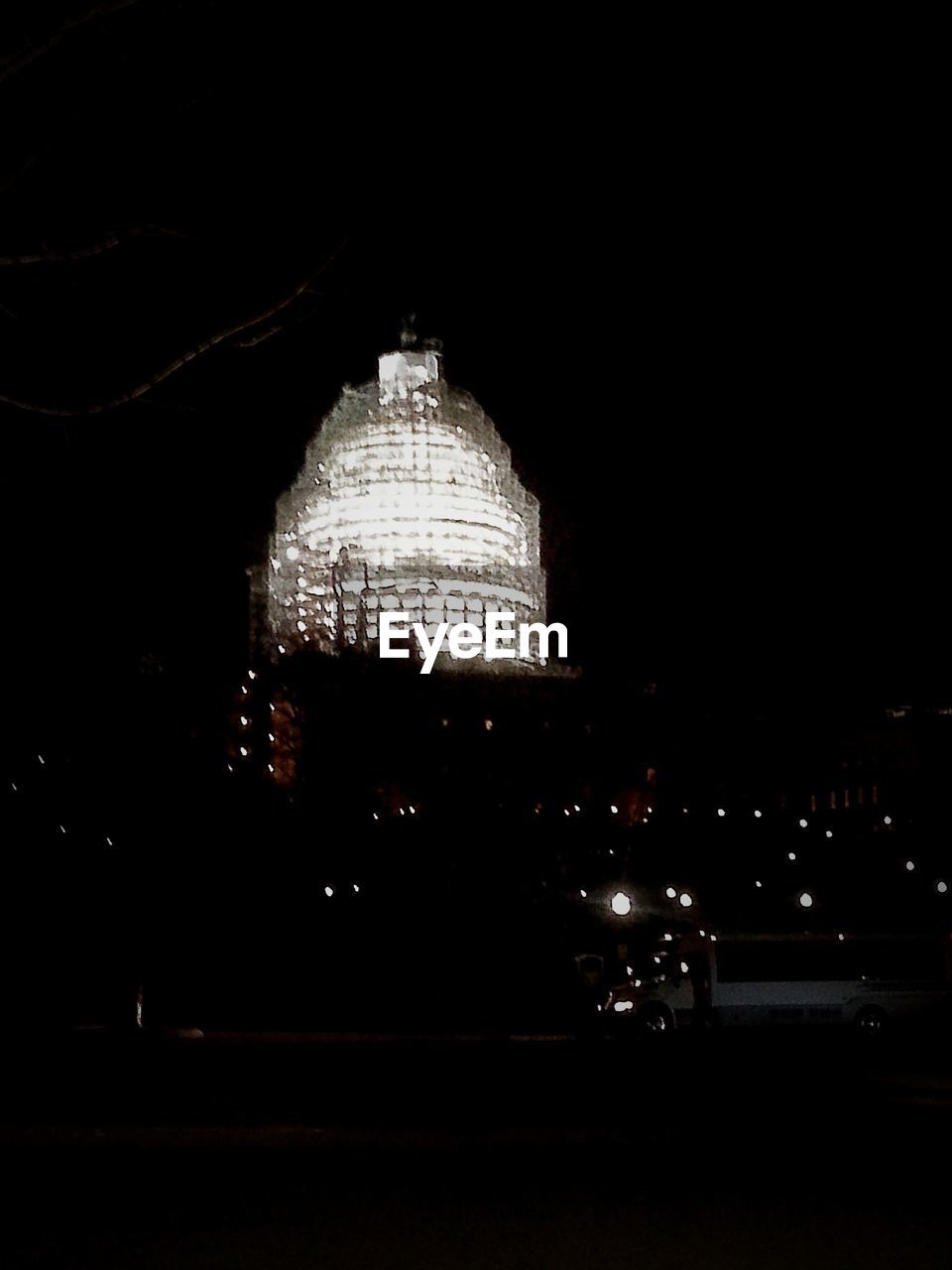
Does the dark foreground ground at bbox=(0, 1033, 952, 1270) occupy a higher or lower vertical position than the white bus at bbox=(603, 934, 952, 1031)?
lower

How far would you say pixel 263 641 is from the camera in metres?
54.6

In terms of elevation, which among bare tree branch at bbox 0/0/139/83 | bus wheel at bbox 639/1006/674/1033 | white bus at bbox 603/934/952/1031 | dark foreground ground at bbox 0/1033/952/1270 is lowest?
dark foreground ground at bbox 0/1033/952/1270

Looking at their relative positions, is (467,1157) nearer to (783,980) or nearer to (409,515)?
(783,980)

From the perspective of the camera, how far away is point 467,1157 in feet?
36.3

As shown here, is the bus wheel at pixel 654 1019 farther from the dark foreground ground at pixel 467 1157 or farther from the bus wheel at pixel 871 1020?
the dark foreground ground at pixel 467 1157

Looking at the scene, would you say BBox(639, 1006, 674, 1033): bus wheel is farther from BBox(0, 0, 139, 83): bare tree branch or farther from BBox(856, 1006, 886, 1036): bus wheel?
BBox(0, 0, 139, 83): bare tree branch

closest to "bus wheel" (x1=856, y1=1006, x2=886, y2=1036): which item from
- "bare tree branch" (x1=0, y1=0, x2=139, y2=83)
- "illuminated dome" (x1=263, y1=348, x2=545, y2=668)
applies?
"bare tree branch" (x1=0, y1=0, x2=139, y2=83)

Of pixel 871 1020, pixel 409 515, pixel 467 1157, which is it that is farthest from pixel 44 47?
pixel 409 515

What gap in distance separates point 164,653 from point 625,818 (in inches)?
417

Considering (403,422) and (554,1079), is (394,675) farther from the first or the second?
(403,422)

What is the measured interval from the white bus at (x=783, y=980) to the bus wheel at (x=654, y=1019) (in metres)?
0.01

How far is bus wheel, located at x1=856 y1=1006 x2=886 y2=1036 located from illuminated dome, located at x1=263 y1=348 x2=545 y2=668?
34873mm

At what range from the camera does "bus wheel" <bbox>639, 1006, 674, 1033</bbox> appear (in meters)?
24.6

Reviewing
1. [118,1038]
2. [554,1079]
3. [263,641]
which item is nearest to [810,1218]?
[554,1079]
